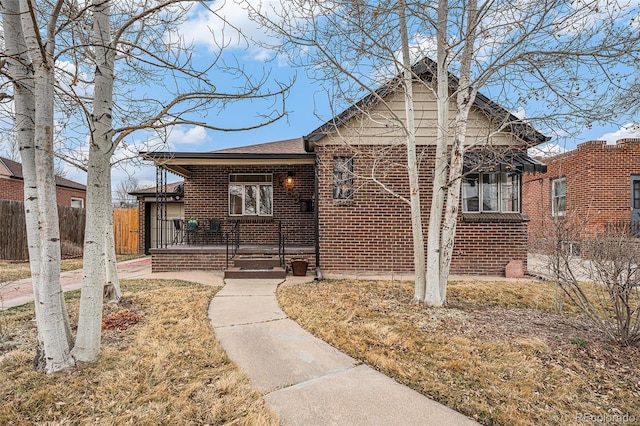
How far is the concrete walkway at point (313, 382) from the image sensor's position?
87.7 inches

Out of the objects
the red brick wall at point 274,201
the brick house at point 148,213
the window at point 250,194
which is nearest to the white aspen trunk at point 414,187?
the red brick wall at point 274,201

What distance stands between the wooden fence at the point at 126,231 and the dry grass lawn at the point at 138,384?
10.2 meters

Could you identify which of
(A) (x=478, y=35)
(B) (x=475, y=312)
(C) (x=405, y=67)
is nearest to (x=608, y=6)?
(A) (x=478, y=35)

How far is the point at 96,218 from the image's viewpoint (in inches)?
115

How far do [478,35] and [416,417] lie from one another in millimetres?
4887

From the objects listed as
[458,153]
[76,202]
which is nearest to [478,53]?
[458,153]

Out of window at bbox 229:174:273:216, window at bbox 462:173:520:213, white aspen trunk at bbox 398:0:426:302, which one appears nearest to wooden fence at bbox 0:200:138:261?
window at bbox 229:174:273:216

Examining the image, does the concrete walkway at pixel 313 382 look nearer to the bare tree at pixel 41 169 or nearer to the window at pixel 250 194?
the bare tree at pixel 41 169

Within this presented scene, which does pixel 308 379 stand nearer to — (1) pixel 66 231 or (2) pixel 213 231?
(2) pixel 213 231

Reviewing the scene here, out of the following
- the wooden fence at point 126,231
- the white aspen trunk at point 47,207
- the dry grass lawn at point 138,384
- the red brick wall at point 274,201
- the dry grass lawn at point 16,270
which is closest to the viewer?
the dry grass lawn at point 138,384

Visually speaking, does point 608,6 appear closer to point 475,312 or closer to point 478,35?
point 478,35

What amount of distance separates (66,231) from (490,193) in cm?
1469

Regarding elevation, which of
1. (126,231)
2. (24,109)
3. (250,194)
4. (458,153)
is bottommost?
(126,231)

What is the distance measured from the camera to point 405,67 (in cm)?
480
